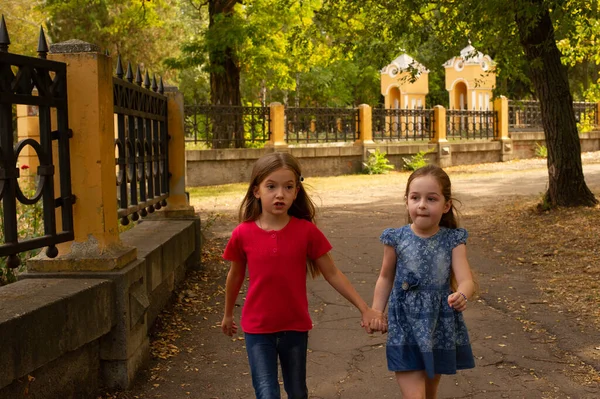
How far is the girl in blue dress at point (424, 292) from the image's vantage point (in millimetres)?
3180

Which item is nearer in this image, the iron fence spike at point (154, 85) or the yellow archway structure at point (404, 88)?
the iron fence spike at point (154, 85)

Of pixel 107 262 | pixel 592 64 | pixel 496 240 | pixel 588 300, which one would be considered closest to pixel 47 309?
pixel 107 262

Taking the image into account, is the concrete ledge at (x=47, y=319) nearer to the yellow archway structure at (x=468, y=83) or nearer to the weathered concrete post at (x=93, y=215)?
the weathered concrete post at (x=93, y=215)

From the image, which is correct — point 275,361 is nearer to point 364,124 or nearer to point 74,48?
point 74,48

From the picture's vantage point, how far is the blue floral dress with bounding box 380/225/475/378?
10.4 feet

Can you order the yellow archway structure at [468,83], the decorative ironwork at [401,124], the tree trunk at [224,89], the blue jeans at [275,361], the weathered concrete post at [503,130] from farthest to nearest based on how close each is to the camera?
the yellow archway structure at [468,83] → the weathered concrete post at [503,130] → the decorative ironwork at [401,124] → the tree trunk at [224,89] → the blue jeans at [275,361]

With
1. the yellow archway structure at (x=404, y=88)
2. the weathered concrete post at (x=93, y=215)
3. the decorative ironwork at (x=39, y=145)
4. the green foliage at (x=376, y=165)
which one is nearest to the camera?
the decorative ironwork at (x=39, y=145)

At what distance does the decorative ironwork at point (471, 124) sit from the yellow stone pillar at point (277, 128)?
22.2ft

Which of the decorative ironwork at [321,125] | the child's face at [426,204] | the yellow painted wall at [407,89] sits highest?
the yellow painted wall at [407,89]

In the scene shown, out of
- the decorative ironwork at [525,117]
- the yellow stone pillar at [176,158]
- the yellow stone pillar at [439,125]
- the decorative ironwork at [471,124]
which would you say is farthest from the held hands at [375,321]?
the decorative ironwork at [525,117]

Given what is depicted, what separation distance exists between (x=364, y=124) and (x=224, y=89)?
4400 mm

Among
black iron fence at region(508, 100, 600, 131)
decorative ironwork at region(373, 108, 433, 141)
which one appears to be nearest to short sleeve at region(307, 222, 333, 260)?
decorative ironwork at region(373, 108, 433, 141)

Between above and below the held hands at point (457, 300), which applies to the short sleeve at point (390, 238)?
above

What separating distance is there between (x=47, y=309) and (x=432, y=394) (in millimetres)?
1783
